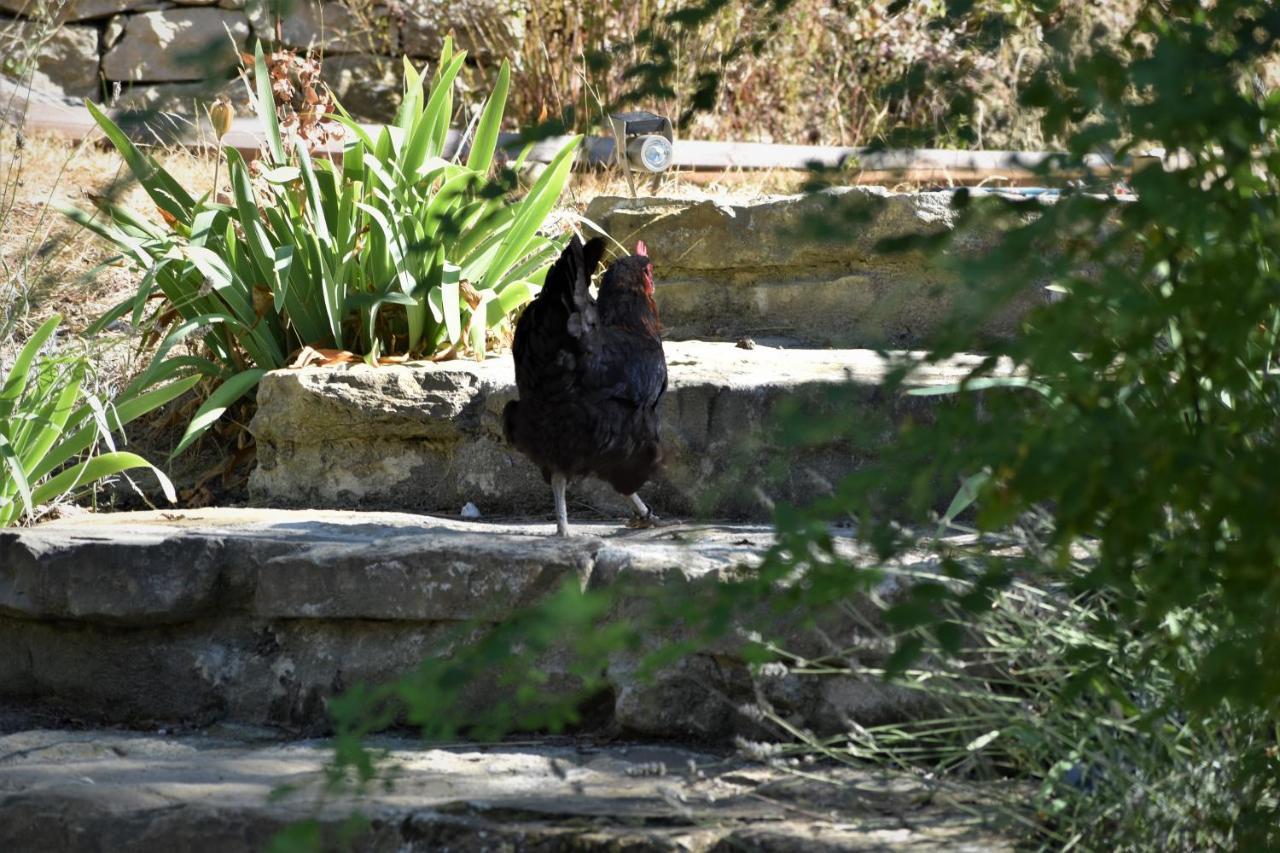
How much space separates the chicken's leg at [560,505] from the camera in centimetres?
367

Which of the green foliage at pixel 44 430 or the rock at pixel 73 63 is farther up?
the rock at pixel 73 63

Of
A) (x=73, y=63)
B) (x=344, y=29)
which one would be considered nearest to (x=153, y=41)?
(x=73, y=63)

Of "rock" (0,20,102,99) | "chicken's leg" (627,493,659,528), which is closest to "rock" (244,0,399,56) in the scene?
"rock" (0,20,102,99)

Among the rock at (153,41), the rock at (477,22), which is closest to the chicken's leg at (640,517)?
the rock at (477,22)

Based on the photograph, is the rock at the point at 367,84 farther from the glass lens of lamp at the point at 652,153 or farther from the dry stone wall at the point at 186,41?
the glass lens of lamp at the point at 652,153

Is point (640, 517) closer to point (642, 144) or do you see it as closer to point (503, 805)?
point (503, 805)

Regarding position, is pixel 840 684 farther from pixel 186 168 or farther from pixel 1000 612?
pixel 186 168

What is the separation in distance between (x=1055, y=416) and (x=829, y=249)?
13.1 ft

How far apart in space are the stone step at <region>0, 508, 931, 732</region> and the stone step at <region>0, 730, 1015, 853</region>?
28 cm

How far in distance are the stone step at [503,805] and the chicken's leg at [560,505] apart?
74cm

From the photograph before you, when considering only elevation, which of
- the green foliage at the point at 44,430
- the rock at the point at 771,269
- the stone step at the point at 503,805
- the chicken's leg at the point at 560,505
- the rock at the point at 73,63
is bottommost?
the stone step at the point at 503,805

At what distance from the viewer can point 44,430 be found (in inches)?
154

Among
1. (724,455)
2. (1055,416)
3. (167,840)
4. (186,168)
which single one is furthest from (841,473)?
(186,168)

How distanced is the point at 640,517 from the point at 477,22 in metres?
6.35
